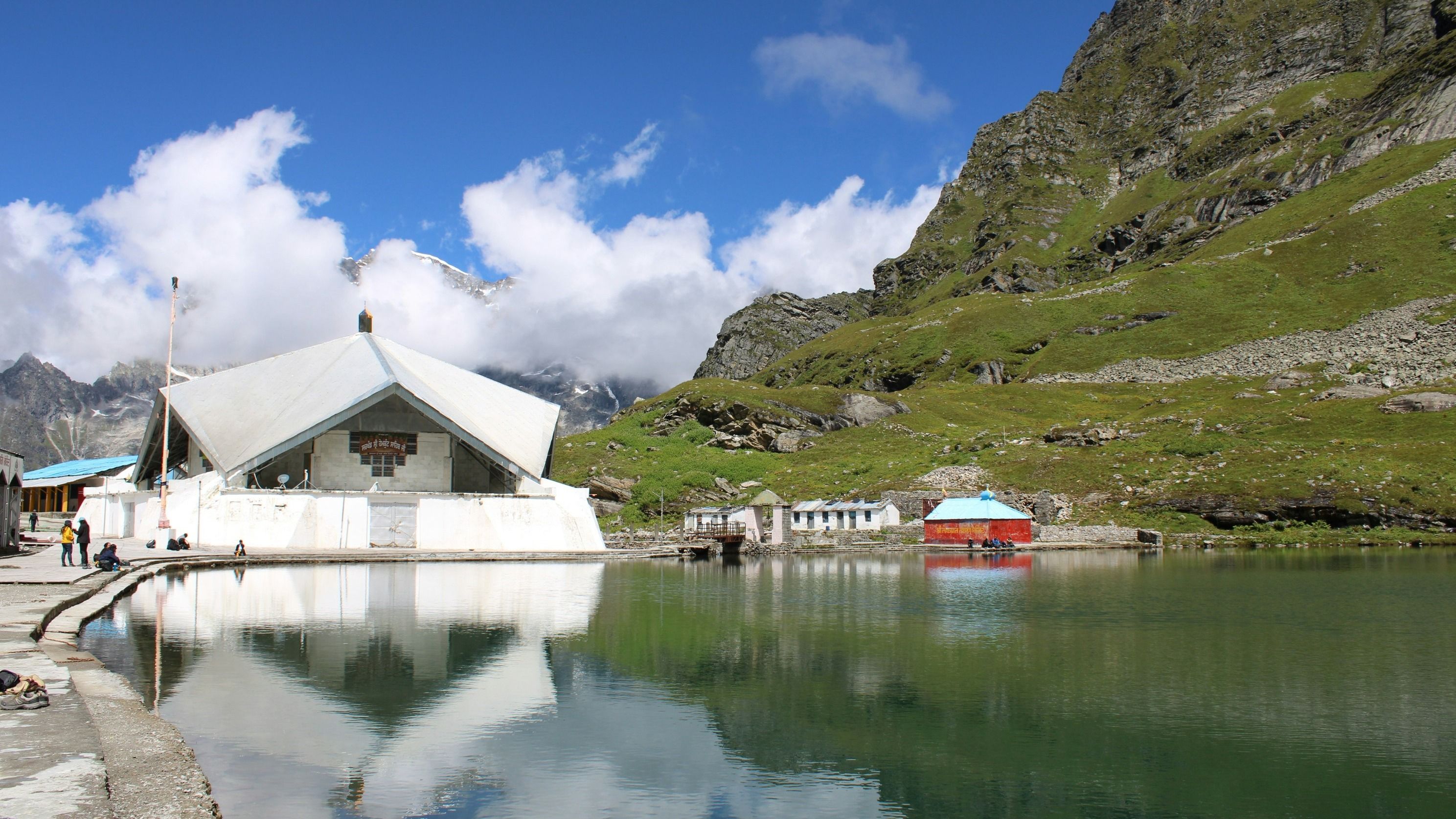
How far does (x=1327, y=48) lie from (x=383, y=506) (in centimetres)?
22515

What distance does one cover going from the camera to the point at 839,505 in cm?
6594

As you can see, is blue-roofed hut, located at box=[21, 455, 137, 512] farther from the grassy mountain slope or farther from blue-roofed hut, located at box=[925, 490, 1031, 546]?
blue-roofed hut, located at box=[925, 490, 1031, 546]

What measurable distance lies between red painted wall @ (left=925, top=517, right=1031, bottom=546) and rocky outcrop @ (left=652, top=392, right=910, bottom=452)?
2822 cm

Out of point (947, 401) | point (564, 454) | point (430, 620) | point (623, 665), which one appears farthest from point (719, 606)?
point (947, 401)

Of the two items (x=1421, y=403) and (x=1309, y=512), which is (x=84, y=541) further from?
(x=1421, y=403)

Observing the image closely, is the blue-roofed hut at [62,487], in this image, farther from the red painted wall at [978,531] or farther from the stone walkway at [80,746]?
the stone walkway at [80,746]

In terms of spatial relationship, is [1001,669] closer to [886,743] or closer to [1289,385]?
[886,743]

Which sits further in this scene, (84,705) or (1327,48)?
(1327,48)

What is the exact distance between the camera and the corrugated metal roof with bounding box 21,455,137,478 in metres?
76.4

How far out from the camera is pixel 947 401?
104 m

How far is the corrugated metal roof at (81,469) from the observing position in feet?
251

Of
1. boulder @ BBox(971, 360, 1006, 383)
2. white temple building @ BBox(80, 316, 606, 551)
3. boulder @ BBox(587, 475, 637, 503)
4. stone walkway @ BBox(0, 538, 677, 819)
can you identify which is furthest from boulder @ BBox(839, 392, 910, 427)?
stone walkway @ BBox(0, 538, 677, 819)

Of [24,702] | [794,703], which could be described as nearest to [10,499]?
[24,702]

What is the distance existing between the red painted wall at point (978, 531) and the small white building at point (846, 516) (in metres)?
4.48
